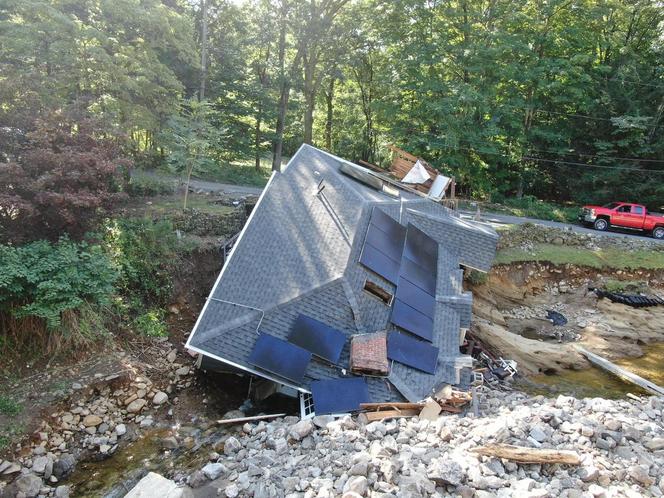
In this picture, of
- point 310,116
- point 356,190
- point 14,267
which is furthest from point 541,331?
point 310,116

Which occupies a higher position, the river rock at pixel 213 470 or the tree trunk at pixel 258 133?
the tree trunk at pixel 258 133

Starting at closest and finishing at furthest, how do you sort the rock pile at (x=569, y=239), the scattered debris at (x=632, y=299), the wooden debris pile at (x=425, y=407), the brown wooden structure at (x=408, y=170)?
the wooden debris pile at (x=425, y=407) < the scattered debris at (x=632, y=299) < the brown wooden structure at (x=408, y=170) < the rock pile at (x=569, y=239)

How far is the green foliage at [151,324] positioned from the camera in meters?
12.5

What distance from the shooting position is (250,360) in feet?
31.0

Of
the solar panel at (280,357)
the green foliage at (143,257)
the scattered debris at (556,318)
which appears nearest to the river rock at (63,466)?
the solar panel at (280,357)

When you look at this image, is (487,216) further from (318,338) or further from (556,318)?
(318,338)

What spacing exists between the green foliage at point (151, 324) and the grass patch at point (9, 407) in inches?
139

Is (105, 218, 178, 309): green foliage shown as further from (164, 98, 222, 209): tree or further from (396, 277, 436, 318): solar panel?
(396, 277, 436, 318): solar panel

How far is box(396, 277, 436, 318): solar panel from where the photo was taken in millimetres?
11719

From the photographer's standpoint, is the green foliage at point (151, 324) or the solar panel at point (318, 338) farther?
the green foliage at point (151, 324)

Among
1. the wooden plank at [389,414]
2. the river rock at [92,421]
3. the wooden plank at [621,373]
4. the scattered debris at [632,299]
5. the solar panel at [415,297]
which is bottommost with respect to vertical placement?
the river rock at [92,421]

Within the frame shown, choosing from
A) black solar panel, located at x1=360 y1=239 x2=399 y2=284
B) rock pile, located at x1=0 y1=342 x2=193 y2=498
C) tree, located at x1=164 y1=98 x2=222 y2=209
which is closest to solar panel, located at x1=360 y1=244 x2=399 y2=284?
black solar panel, located at x1=360 y1=239 x2=399 y2=284

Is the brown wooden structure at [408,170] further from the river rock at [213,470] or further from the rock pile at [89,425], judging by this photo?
the river rock at [213,470]

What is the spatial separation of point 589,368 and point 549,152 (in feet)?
69.7
